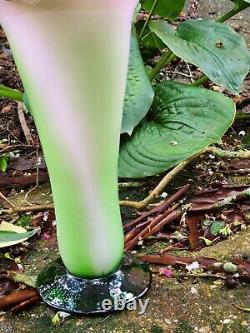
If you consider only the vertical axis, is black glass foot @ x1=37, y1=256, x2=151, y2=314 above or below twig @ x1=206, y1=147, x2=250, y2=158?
above

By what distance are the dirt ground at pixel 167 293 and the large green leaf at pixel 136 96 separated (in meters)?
0.10

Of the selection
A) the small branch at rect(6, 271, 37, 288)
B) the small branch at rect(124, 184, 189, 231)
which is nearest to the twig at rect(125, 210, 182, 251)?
the small branch at rect(124, 184, 189, 231)

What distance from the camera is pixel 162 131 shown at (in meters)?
0.91

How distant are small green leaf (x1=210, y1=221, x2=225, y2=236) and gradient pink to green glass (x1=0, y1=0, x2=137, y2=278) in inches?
7.3

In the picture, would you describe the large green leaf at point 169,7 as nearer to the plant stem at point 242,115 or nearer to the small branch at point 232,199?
the plant stem at point 242,115

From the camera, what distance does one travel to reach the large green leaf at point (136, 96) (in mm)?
878

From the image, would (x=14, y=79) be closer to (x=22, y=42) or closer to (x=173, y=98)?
(x=173, y=98)

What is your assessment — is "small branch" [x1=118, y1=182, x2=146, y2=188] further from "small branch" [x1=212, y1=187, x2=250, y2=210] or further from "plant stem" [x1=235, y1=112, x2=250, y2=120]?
"plant stem" [x1=235, y1=112, x2=250, y2=120]

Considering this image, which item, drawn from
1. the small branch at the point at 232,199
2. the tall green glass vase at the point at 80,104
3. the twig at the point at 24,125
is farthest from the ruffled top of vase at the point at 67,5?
the twig at the point at 24,125

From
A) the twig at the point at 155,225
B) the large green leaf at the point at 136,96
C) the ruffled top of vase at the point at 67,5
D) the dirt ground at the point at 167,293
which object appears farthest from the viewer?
the large green leaf at the point at 136,96

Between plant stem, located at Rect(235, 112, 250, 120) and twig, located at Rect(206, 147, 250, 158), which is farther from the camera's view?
plant stem, located at Rect(235, 112, 250, 120)

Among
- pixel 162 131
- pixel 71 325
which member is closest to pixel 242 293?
pixel 71 325

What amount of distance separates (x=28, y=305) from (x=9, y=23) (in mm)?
291

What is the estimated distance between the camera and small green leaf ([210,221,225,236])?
2.52 feet
